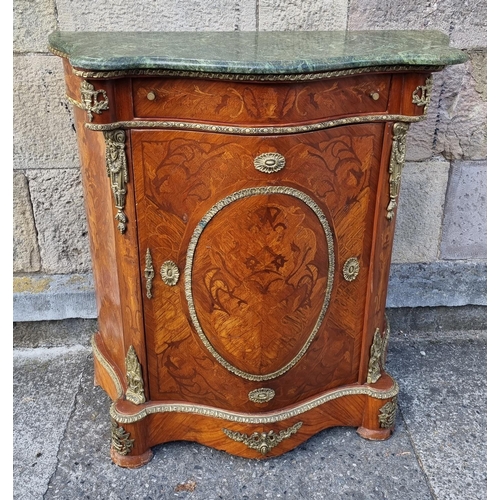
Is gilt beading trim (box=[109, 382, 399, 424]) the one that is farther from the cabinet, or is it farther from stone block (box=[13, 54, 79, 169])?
stone block (box=[13, 54, 79, 169])

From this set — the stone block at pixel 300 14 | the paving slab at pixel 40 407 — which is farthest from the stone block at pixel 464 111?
the paving slab at pixel 40 407

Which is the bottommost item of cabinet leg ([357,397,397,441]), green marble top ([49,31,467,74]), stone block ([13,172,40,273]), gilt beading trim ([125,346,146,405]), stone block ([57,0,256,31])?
cabinet leg ([357,397,397,441])

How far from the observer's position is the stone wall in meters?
2.27

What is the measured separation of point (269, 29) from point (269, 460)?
1724 mm

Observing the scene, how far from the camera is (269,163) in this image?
1.71m

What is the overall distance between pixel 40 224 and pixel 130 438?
1103 millimetres

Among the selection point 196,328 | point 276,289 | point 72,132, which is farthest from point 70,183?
point 276,289

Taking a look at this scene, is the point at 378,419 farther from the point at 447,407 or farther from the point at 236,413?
the point at 236,413

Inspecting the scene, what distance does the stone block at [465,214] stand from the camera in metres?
2.67

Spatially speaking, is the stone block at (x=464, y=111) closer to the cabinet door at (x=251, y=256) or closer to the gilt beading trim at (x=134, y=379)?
the cabinet door at (x=251, y=256)

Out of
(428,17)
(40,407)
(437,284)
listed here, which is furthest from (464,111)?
(40,407)

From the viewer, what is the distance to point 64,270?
2.72 metres

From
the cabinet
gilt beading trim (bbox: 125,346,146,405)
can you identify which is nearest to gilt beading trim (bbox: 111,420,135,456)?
the cabinet

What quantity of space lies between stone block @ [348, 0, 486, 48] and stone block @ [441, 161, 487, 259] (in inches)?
22.7
